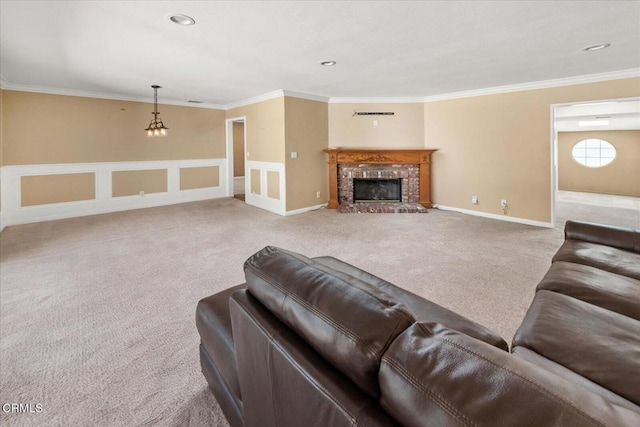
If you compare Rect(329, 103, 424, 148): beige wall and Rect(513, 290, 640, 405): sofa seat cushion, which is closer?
Rect(513, 290, 640, 405): sofa seat cushion

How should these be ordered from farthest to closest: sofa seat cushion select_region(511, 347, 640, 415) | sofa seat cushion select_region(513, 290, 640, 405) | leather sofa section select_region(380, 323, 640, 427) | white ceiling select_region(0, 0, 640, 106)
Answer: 1. white ceiling select_region(0, 0, 640, 106)
2. sofa seat cushion select_region(513, 290, 640, 405)
3. sofa seat cushion select_region(511, 347, 640, 415)
4. leather sofa section select_region(380, 323, 640, 427)

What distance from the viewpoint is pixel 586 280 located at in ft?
6.01

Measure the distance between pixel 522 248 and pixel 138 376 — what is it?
4373mm

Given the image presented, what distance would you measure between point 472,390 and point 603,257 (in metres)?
2.19

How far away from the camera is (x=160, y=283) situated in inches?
127

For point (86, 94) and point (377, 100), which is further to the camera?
point (377, 100)

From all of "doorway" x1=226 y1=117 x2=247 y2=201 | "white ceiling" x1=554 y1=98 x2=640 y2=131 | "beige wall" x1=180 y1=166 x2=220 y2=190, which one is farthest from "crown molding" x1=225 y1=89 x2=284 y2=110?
"white ceiling" x1=554 y1=98 x2=640 y2=131

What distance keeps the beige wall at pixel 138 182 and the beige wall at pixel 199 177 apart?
1.45ft

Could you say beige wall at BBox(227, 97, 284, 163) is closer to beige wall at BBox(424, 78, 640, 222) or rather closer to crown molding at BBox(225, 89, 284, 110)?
crown molding at BBox(225, 89, 284, 110)

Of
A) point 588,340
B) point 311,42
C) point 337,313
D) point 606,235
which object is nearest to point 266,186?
point 311,42

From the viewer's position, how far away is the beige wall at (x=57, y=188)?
227 inches

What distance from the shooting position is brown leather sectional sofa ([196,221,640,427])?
583mm

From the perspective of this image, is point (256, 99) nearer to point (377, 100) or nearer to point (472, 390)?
point (377, 100)

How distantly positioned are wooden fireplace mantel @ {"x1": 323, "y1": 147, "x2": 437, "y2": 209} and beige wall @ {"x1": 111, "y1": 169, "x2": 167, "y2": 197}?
3780 mm
